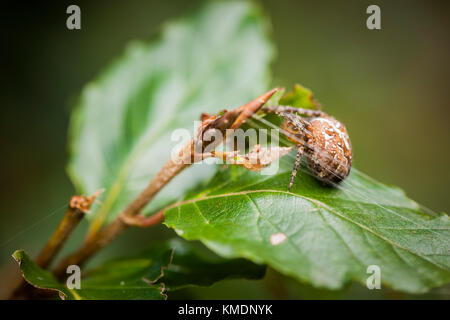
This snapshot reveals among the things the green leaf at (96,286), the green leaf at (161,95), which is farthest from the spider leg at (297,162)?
the green leaf at (96,286)

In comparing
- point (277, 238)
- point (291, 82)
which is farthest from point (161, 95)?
point (291, 82)

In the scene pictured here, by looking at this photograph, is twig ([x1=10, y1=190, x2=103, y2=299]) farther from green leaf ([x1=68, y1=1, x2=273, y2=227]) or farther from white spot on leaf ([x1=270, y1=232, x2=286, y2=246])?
white spot on leaf ([x1=270, y1=232, x2=286, y2=246])

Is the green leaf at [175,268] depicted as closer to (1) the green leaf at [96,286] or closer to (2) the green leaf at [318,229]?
(1) the green leaf at [96,286]

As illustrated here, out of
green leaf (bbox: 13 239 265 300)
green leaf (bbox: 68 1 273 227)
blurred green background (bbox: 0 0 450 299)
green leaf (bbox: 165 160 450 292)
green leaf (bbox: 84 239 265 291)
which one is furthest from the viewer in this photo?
blurred green background (bbox: 0 0 450 299)

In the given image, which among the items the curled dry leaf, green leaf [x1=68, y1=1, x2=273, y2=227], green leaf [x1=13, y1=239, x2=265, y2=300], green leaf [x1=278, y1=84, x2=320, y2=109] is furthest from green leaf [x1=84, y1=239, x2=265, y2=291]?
green leaf [x1=278, y1=84, x2=320, y2=109]

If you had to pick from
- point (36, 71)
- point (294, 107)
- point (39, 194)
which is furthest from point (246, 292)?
point (36, 71)

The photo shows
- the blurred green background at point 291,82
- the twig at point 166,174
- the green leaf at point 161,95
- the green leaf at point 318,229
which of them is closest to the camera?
the green leaf at point 318,229
